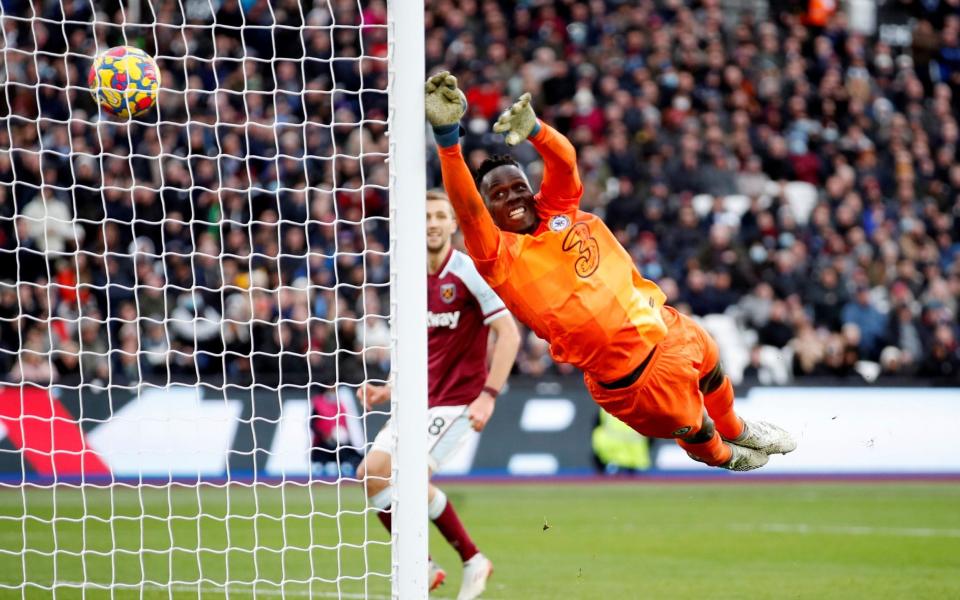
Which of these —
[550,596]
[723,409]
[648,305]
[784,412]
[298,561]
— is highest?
[648,305]

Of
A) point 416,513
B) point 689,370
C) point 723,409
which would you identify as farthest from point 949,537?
point 416,513

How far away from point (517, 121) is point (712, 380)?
2326mm

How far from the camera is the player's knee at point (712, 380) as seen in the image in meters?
7.65

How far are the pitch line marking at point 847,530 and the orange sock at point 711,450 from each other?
167 inches

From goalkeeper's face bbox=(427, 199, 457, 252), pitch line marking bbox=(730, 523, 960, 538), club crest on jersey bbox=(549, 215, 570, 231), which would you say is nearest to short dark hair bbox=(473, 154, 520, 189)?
club crest on jersey bbox=(549, 215, 570, 231)

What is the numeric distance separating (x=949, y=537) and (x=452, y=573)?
4647mm

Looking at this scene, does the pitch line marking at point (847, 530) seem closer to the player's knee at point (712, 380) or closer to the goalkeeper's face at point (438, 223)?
the player's knee at point (712, 380)

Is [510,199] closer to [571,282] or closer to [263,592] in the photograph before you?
[571,282]

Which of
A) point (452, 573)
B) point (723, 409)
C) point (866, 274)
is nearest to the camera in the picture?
point (723, 409)

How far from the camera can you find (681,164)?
20.3 m

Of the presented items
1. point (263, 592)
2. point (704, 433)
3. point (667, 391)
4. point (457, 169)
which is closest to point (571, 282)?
point (667, 391)

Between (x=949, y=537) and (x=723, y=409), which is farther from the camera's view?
(x=949, y=537)

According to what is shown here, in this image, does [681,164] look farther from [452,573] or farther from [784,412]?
[452,573]

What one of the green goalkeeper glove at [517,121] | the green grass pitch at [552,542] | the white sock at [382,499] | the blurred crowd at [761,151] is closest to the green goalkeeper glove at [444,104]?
the green goalkeeper glove at [517,121]
